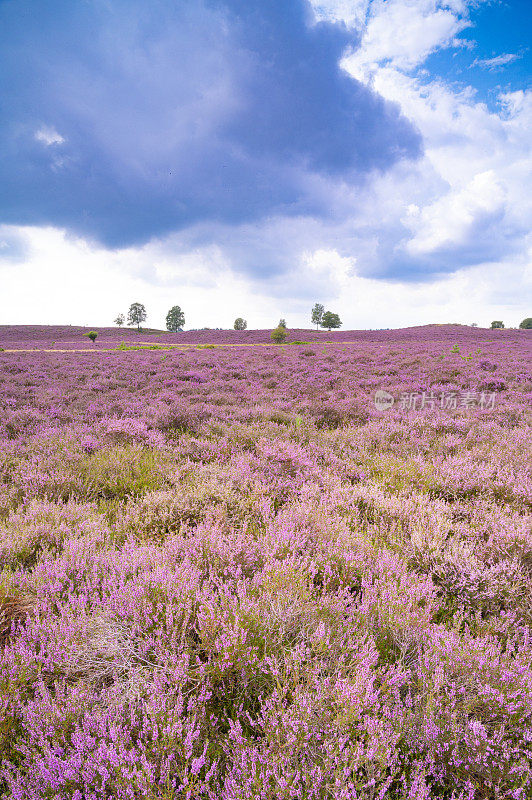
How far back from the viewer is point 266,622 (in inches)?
73.7

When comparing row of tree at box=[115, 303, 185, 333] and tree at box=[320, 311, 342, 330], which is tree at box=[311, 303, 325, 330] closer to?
tree at box=[320, 311, 342, 330]

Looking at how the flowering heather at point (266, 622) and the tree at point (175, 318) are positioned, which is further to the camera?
the tree at point (175, 318)

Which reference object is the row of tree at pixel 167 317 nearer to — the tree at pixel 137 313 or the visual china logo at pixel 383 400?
the tree at pixel 137 313

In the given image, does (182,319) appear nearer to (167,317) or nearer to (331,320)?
(167,317)

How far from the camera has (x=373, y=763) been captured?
4.35ft

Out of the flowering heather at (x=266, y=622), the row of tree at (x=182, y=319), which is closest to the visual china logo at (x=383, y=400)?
the flowering heather at (x=266, y=622)

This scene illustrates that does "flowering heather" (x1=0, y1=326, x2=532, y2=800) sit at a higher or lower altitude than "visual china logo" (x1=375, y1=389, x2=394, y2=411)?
lower

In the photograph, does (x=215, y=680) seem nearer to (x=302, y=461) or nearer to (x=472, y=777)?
(x=472, y=777)

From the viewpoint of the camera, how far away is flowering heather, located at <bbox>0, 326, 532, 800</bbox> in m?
1.31

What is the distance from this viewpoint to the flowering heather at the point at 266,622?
1.31 m

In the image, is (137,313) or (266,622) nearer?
(266,622)

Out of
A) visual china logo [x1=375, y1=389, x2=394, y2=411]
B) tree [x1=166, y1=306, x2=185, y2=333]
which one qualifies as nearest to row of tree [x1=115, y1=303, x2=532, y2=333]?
tree [x1=166, y1=306, x2=185, y2=333]

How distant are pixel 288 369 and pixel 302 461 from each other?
35.3ft

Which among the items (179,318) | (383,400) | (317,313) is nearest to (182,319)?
(179,318)
